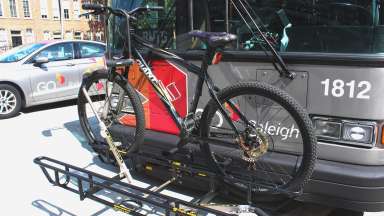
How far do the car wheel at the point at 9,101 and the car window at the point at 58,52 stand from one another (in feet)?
3.04

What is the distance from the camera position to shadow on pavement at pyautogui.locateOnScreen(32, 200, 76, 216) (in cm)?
379

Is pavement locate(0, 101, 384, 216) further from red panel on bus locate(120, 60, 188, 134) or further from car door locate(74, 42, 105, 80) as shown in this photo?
car door locate(74, 42, 105, 80)

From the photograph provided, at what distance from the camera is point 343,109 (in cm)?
275

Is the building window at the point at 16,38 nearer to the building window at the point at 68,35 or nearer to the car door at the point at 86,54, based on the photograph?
the building window at the point at 68,35

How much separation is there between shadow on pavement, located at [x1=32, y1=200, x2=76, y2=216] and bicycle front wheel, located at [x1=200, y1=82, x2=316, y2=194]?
5.41ft

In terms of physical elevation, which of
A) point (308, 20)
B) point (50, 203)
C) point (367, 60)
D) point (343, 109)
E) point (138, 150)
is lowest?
point (50, 203)

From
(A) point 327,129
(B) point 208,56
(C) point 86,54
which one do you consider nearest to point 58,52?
(C) point 86,54

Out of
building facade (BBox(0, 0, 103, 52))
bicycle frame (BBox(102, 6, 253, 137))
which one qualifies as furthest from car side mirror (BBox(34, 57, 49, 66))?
building facade (BBox(0, 0, 103, 52))

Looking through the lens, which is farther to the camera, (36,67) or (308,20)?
(36,67)

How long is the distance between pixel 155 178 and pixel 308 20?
2.37 metres

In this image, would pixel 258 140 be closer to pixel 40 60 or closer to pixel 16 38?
pixel 40 60

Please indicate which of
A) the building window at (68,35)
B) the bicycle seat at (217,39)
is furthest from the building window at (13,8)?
the bicycle seat at (217,39)

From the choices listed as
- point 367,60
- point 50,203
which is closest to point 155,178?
point 50,203

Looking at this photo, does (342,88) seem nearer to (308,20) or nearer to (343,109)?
(343,109)
